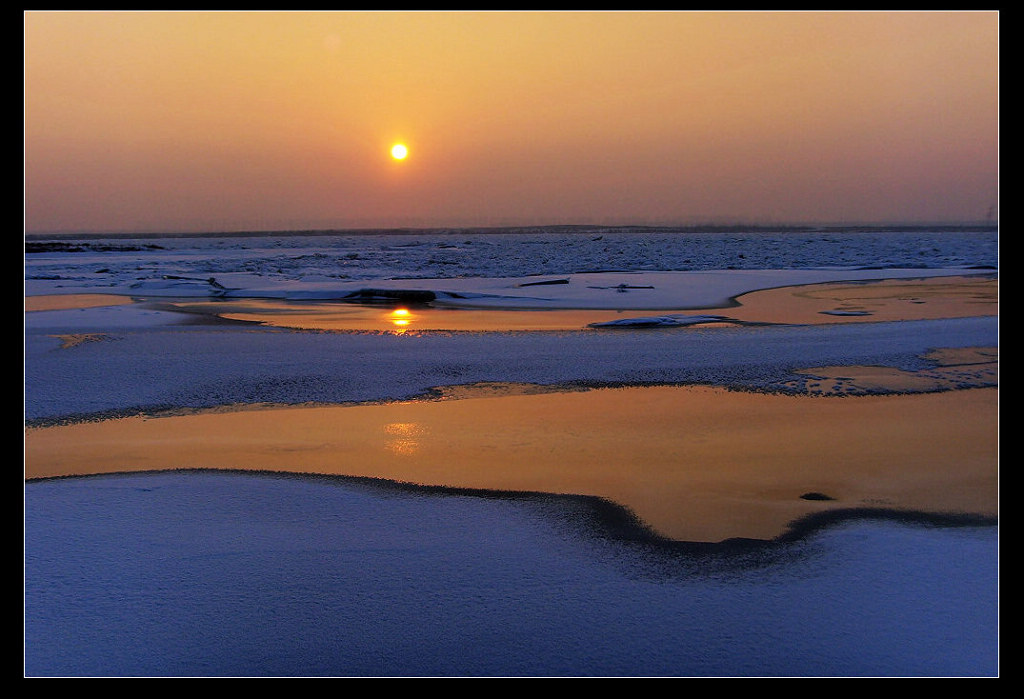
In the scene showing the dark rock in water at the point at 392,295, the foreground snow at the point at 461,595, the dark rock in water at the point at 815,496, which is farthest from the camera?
the dark rock in water at the point at 392,295

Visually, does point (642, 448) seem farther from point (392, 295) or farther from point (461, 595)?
point (392, 295)

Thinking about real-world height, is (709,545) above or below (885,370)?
below

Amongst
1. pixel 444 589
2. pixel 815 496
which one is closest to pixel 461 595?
pixel 444 589

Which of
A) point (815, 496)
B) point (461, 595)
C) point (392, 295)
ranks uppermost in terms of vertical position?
point (392, 295)

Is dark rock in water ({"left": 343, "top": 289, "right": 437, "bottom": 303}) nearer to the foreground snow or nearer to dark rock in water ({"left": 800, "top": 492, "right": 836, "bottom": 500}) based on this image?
the foreground snow

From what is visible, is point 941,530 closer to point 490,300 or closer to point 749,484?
point 749,484

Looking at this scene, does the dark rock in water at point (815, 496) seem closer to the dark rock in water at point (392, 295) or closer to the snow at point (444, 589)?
the snow at point (444, 589)

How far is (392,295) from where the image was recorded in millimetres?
16672

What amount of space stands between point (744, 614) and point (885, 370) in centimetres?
566

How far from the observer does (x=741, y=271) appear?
76.9 feet

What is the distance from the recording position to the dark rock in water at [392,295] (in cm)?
1623

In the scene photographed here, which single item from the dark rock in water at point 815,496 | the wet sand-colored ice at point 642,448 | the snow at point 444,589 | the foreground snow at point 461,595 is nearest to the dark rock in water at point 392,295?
the wet sand-colored ice at point 642,448

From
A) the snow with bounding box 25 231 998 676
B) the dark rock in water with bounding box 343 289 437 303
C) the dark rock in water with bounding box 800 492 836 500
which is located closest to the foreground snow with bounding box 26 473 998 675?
the snow with bounding box 25 231 998 676

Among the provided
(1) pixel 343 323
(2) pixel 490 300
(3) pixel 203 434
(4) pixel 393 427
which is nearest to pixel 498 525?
(4) pixel 393 427
